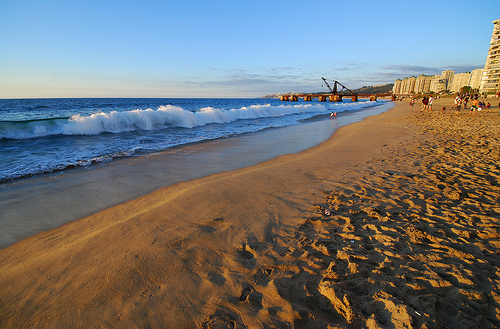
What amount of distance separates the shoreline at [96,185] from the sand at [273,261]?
0.49 m

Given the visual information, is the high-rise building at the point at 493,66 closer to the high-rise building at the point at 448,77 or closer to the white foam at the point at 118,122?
the white foam at the point at 118,122

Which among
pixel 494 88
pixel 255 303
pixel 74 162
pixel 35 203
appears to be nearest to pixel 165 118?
pixel 74 162

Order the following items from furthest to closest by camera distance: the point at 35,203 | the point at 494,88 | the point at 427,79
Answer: the point at 427,79 → the point at 494,88 → the point at 35,203

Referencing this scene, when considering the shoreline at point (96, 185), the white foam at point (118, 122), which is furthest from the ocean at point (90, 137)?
the shoreline at point (96, 185)

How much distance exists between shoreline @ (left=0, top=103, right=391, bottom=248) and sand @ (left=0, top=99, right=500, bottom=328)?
49 cm

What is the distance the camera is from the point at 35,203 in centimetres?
437

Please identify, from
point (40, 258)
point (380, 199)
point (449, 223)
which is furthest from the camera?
point (380, 199)

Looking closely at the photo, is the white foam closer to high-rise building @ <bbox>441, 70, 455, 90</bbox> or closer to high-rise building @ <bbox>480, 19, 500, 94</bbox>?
high-rise building @ <bbox>480, 19, 500, 94</bbox>

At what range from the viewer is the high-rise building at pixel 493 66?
6250cm

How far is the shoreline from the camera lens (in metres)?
3.76

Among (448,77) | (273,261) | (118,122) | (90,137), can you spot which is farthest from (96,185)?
(448,77)

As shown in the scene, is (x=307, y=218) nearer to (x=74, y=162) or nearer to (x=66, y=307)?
(x=66, y=307)

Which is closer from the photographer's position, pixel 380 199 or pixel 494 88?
pixel 380 199

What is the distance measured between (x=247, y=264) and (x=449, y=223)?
2.82 m
